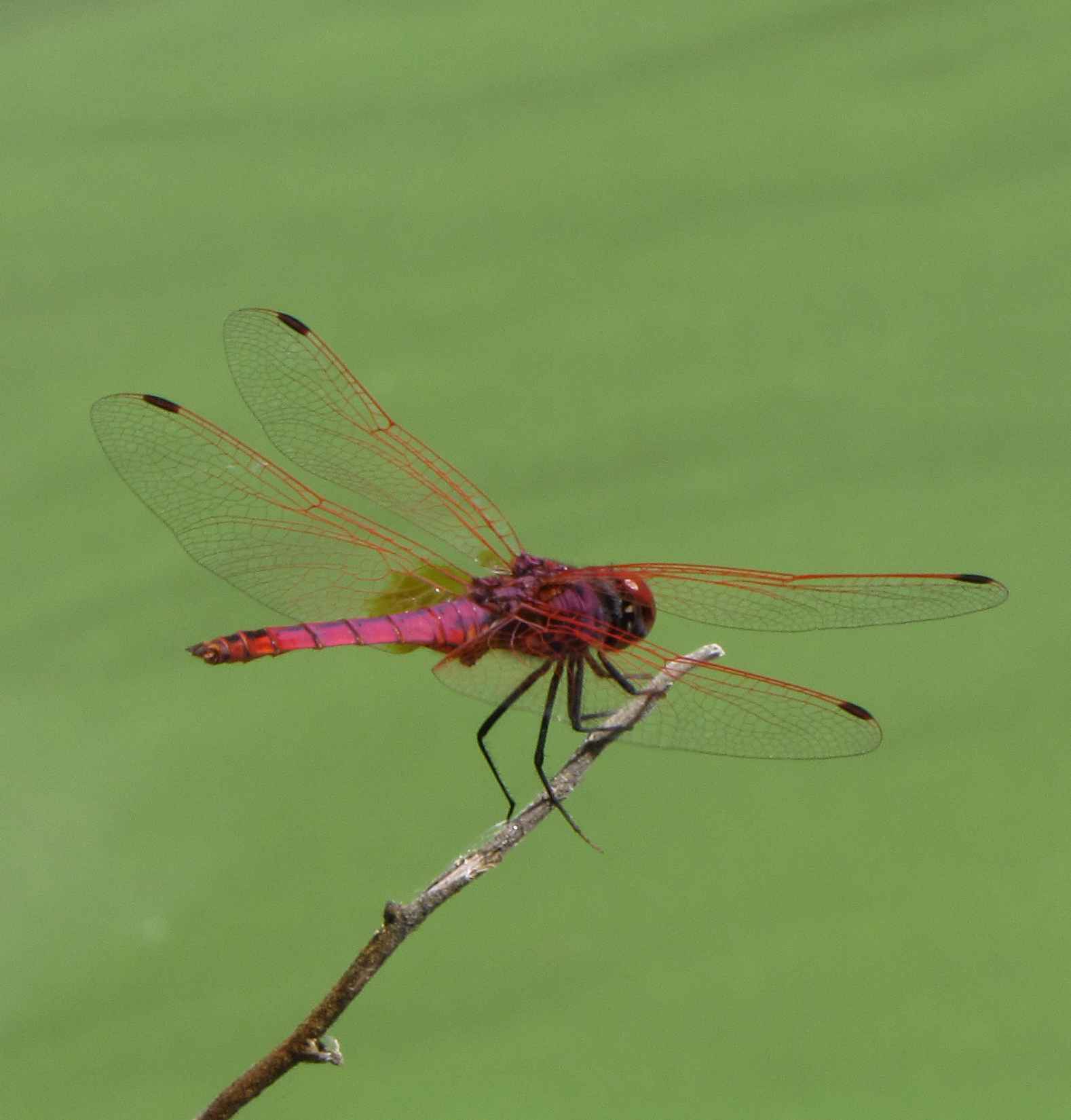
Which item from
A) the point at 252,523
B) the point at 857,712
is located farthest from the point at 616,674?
the point at 252,523

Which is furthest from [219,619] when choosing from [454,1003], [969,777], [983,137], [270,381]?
[983,137]

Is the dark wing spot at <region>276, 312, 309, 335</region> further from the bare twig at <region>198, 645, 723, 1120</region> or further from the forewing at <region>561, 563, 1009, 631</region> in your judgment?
the bare twig at <region>198, 645, 723, 1120</region>

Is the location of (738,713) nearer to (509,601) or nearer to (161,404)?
(509,601)

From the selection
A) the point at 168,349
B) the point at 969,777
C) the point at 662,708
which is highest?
the point at 168,349

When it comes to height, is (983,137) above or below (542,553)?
above

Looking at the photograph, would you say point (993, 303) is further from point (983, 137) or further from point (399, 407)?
point (399, 407)

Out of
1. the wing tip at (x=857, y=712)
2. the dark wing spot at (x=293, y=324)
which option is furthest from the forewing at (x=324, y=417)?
the wing tip at (x=857, y=712)
